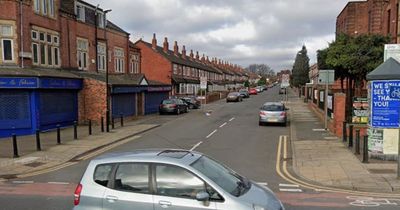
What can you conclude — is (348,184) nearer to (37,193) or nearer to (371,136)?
(371,136)

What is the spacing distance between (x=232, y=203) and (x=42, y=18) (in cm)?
2057

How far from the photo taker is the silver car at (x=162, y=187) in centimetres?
492

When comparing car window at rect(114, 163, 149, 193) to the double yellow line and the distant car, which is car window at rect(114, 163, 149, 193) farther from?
the distant car

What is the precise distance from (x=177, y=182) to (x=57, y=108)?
60.0ft

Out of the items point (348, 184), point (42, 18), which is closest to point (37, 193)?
point (348, 184)

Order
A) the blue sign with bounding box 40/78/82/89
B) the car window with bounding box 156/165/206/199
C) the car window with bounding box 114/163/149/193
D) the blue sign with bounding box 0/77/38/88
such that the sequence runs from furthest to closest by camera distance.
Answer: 1. the blue sign with bounding box 40/78/82/89
2. the blue sign with bounding box 0/77/38/88
3. the car window with bounding box 114/163/149/193
4. the car window with bounding box 156/165/206/199

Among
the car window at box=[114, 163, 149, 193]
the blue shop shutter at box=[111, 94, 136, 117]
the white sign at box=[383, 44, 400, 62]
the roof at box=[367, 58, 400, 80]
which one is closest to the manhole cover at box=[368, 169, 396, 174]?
the roof at box=[367, 58, 400, 80]

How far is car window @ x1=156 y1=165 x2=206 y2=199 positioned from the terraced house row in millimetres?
15483

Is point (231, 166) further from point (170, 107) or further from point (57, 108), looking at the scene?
point (170, 107)

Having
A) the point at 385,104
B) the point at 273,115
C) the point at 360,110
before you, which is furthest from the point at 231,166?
the point at 273,115

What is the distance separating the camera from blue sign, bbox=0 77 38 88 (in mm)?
17792

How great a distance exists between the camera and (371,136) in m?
12.5

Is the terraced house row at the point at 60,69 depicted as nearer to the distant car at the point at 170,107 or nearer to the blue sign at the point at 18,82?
the blue sign at the point at 18,82

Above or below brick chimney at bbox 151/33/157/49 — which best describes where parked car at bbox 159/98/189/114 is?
below
